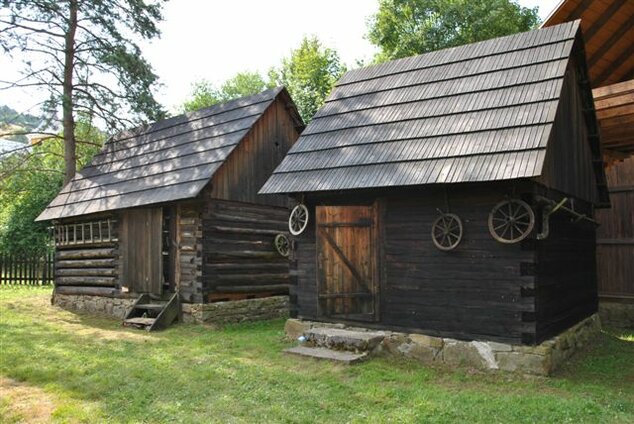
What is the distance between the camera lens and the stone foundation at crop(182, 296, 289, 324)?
38.8 feet

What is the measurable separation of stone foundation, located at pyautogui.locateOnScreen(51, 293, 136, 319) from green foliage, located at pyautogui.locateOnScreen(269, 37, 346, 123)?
2057 cm

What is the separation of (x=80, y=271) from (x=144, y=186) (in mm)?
3860

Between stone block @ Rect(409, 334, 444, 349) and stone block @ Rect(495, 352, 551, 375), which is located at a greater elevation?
stone block @ Rect(409, 334, 444, 349)

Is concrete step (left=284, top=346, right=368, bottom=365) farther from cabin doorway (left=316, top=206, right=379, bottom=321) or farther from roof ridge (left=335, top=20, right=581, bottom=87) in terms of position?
roof ridge (left=335, top=20, right=581, bottom=87)

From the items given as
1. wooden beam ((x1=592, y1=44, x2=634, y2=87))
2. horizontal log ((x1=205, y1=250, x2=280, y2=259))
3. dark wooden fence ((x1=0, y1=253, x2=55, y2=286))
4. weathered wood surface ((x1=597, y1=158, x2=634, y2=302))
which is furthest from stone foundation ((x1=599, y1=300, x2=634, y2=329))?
dark wooden fence ((x1=0, y1=253, x2=55, y2=286))

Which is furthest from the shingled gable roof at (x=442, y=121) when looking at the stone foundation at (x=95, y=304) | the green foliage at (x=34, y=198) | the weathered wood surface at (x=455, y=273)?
the green foliage at (x=34, y=198)

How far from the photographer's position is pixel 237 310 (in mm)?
12508

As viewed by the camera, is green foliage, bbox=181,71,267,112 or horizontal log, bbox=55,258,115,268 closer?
horizontal log, bbox=55,258,115,268

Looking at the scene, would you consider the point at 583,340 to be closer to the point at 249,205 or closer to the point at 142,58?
the point at 249,205

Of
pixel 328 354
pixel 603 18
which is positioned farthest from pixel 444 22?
pixel 328 354

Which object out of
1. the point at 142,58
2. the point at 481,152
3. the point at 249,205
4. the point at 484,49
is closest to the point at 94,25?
the point at 142,58

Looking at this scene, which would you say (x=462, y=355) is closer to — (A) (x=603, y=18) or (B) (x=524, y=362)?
(B) (x=524, y=362)

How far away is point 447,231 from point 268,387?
3493 mm

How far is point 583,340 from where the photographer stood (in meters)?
9.55
